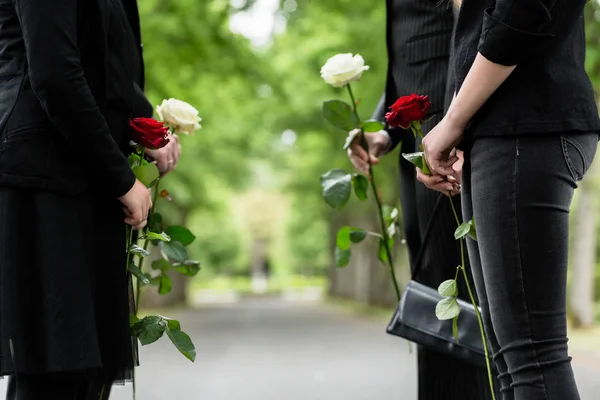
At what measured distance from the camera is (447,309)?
2496 mm

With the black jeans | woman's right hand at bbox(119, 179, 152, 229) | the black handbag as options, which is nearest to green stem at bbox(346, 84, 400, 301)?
the black handbag

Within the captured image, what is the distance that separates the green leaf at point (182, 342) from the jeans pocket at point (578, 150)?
134 cm

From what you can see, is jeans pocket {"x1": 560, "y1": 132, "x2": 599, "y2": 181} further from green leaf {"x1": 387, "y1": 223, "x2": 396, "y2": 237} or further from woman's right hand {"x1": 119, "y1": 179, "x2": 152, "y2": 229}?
green leaf {"x1": 387, "y1": 223, "x2": 396, "y2": 237}

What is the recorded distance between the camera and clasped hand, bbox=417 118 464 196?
210 centimetres

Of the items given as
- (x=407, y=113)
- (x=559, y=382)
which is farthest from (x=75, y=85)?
(x=559, y=382)

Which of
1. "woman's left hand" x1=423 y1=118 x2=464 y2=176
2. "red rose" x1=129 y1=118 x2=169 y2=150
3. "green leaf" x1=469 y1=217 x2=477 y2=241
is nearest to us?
"woman's left hand" x1=423 y1=118 x2=464 y2=176

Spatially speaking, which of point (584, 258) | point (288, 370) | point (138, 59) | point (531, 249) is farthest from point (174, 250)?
point (584, 258)

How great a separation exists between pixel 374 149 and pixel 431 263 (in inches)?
20.7

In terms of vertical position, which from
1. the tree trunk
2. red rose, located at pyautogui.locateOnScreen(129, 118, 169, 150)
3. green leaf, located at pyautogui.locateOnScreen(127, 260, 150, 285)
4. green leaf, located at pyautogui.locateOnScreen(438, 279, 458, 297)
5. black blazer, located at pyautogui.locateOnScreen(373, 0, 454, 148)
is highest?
the tree trunk

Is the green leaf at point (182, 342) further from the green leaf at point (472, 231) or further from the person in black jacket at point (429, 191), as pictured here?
the green leaf at point (472, 231)

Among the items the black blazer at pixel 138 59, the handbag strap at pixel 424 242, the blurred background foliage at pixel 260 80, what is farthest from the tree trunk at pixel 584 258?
the black blazer at pixel 138 59

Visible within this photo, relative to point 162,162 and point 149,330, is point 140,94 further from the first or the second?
point 149,330

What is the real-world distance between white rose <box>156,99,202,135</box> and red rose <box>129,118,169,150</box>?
1.33ft

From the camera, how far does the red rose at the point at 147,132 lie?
2.46m
